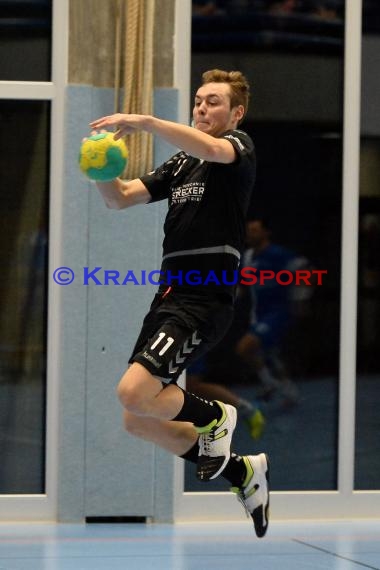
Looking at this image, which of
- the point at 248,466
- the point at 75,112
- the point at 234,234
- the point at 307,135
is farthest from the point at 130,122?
the point at 307,135

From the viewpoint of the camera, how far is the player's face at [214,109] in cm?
602

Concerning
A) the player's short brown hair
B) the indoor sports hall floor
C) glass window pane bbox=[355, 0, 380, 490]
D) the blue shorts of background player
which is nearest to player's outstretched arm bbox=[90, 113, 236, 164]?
the player's short brown hair

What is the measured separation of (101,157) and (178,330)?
90 centimetres

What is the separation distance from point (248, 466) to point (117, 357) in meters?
1.83

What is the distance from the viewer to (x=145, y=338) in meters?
5.89

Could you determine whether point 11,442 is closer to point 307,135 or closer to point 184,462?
point 184,462

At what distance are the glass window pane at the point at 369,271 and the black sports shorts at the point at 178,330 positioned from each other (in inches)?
91.5

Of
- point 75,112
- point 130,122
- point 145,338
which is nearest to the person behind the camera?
point 130,122

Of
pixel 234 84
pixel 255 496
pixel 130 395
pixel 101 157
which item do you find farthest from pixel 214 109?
pixel 255 496

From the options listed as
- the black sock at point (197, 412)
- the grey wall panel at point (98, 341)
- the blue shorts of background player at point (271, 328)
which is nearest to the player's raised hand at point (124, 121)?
the black sock at point (197, 412)

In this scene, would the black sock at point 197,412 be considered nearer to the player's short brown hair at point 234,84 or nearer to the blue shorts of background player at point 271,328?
the player's short brown hair at point 234,84

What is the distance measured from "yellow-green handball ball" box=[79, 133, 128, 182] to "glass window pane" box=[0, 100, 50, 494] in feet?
7.34

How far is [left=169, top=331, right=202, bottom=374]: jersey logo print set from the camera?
5.79 meters

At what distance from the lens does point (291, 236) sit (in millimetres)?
8102
